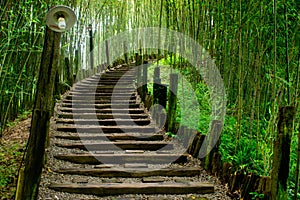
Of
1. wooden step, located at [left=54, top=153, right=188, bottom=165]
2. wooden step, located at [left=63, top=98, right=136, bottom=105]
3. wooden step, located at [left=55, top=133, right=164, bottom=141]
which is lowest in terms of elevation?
wooden step, located at [left=54, top=153, right=188, bottom=165]

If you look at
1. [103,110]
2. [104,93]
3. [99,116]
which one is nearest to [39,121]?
[99,116]

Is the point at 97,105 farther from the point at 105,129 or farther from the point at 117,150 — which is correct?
the point at 117,150

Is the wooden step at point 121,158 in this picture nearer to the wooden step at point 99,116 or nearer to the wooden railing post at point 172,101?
the wooden railing post at point 172,101

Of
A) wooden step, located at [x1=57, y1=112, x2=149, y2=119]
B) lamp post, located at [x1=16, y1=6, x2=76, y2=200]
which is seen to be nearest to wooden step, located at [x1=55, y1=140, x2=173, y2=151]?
wooden step, located at [x1=57, y1=112, x2=149, y2=119]

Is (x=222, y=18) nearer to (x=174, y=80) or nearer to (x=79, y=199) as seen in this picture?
(x=174, y=80)

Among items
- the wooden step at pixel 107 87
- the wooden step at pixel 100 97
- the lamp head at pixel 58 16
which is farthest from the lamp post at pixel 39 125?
the wooden step at pixel 107 87

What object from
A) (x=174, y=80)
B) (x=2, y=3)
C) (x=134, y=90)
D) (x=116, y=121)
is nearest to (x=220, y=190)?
(x=174, y=80)

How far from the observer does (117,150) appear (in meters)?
4.15

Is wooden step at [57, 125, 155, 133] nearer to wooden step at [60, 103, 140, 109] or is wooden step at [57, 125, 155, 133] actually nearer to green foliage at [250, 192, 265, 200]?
wooden step at [60, 103, 140, 109]

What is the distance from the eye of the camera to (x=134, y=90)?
727 cm

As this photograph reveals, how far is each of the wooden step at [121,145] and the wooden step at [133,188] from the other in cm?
101

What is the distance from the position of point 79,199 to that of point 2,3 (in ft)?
7.02

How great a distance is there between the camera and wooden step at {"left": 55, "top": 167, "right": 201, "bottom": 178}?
11.3ft

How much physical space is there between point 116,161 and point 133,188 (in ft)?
2.21
